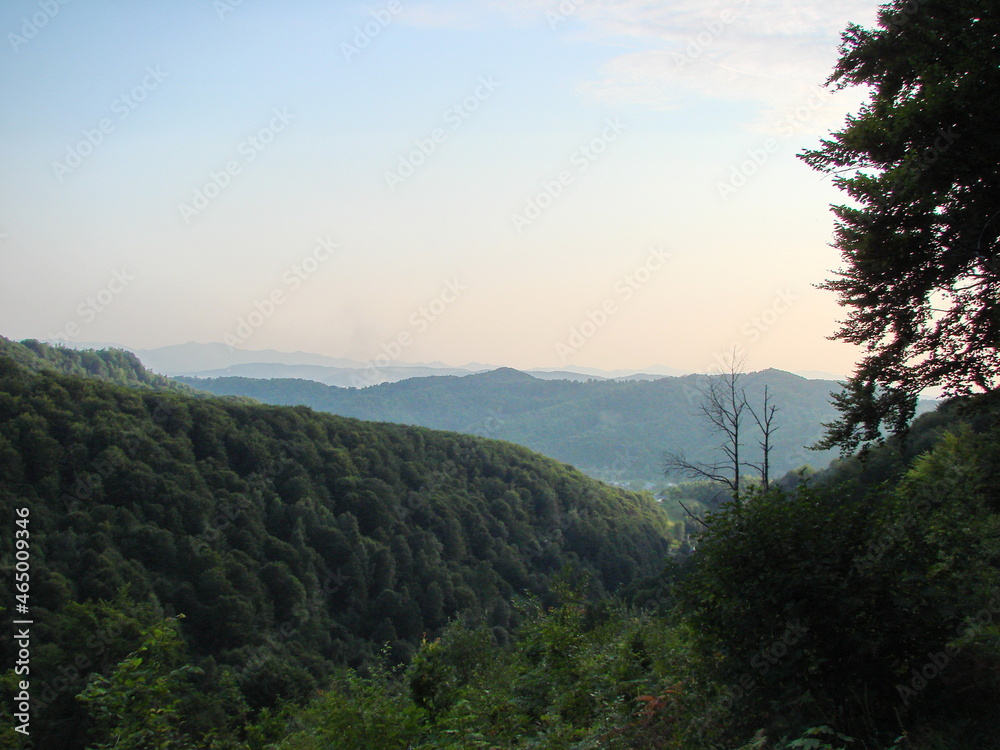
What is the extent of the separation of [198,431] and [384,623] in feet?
72.5

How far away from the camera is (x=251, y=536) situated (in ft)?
141

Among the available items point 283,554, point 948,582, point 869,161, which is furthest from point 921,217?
point 283,554

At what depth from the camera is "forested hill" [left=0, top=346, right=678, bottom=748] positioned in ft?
89.5

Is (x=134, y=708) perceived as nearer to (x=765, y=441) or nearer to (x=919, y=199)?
(x=919, y=199)

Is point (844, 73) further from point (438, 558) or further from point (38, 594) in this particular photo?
point (438, 558)

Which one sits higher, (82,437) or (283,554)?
(82,437)

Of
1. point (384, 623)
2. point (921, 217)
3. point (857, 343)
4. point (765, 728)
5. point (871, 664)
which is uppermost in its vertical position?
point (921, 217)

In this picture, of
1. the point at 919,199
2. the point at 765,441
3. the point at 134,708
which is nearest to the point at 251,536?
the point at 765,441

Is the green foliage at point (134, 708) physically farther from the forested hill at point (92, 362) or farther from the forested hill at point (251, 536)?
the forested hill at point (92, 362)

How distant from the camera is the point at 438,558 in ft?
175

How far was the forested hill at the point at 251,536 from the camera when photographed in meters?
27.3

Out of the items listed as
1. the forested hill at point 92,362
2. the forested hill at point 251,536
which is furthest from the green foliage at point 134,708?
the forested hill at point 92,362

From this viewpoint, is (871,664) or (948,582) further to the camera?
(948,582)

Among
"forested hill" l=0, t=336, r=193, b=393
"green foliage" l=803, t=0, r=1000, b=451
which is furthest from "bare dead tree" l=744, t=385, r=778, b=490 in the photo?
"forested hill" l=0, t=336, r=193, b=393
